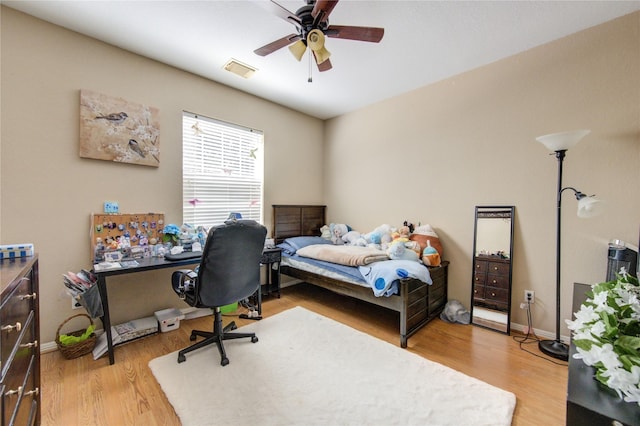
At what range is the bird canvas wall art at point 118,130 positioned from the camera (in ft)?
7.52

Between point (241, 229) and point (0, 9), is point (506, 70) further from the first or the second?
point (0, 9)

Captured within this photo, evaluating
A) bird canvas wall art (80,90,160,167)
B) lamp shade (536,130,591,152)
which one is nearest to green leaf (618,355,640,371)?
lamp shade (536,130,591,152)

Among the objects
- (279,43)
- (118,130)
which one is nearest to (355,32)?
(279,43)

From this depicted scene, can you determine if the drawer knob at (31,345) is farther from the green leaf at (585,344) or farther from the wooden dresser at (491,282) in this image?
the wooden dresser at (491,282)

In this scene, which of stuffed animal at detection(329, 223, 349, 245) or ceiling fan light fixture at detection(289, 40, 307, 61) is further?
stuffed animal at detection(329, 223, 349, 245)

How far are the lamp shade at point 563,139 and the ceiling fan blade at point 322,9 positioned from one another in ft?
6.45

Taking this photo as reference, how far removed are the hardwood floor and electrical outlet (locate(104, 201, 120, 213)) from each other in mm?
1247

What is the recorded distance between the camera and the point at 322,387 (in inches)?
68.7

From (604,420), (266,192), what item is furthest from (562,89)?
(266,192)

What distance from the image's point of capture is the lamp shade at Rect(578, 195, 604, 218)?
1864 millimetres

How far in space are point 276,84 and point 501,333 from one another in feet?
12.3

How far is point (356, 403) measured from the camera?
161 cm

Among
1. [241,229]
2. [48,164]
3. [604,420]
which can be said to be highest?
[48,164]

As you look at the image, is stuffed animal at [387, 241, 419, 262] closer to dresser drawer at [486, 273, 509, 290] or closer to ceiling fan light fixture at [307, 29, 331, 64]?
dresser drawer at [486, 273, 509, 290]
